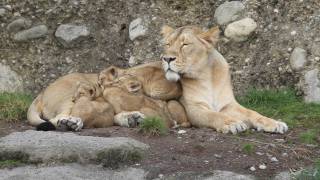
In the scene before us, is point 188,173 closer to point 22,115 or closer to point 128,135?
point 128,135

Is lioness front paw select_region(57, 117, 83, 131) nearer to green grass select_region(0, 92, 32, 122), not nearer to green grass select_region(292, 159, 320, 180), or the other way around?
green grass select_region(0, 92, 32, 122)

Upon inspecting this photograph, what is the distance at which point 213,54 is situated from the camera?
7.64 meters

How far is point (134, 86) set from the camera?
24.7ft

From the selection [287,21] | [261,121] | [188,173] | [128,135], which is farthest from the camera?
[287,21]

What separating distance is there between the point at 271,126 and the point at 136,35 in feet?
10.3

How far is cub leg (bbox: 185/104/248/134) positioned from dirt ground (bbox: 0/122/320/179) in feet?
0.28

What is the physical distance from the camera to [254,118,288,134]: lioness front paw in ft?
22.8

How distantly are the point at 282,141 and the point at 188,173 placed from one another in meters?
1.34

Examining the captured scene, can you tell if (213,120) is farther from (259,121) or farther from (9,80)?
(9,80)

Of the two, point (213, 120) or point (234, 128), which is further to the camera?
point (213, 120)

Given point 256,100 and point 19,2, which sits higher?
point 19,2

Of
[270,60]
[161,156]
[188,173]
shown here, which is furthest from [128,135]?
[270,60]

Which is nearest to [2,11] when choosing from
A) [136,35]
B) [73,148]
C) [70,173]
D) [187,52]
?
[136,35]

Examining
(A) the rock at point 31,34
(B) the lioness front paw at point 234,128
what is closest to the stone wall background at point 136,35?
(A) the rock at point 31,34
